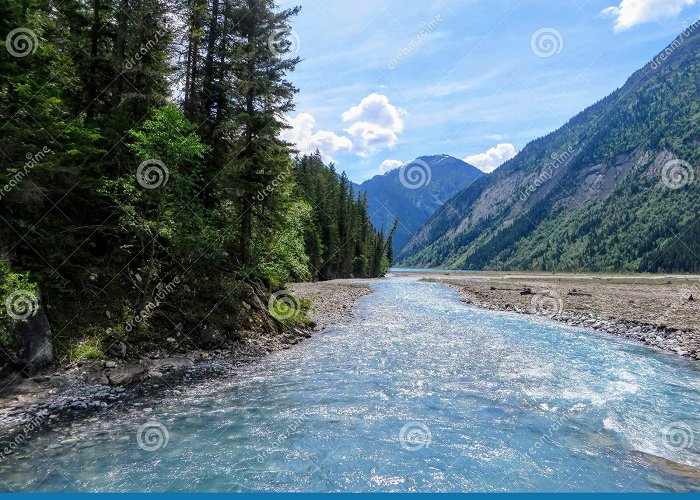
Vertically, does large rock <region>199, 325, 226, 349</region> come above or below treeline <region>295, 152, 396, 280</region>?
below

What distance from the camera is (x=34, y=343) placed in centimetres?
Result: 1175

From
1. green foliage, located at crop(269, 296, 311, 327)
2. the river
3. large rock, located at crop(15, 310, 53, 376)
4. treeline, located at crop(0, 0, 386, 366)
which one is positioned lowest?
the river

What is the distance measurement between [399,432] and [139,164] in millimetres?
14420

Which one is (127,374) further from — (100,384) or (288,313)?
(288,313)

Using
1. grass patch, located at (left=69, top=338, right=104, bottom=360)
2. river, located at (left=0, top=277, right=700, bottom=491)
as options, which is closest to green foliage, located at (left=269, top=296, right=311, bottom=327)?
river, located at (left=0, top=277, right=700, bottom=491)

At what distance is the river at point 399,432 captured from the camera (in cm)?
761

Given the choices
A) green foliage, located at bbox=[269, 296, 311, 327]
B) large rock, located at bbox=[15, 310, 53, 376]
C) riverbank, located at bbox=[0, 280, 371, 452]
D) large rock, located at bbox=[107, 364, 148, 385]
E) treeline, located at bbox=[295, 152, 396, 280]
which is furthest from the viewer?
treeline, located at bbox=[295, 152, 396, 280]

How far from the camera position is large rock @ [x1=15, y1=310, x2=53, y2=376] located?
11461mm

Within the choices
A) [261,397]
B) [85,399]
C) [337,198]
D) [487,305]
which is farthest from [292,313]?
[337,198]

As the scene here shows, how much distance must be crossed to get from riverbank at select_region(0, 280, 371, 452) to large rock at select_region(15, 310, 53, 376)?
410 mm

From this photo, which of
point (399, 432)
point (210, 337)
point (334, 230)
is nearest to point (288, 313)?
point (210, 337)

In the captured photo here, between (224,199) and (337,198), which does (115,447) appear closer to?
(224,199)

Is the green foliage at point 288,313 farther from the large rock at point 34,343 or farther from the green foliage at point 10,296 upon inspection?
the green foliage at point 10,296

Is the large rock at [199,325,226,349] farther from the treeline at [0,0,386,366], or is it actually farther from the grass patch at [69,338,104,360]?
the grass patch at [69,338,104,360]
